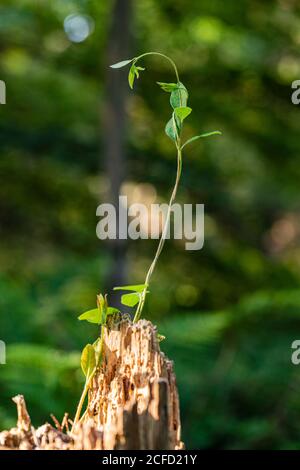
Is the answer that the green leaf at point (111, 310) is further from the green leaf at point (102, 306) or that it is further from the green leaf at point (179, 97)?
the green leaf at point (179, 97)

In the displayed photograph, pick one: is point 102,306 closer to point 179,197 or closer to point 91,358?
point 91,358

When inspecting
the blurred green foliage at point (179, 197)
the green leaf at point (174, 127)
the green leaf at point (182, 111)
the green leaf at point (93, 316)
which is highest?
the blurred green foliage at point (179, 197)

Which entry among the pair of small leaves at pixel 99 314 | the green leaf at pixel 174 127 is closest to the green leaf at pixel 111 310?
the pair of small leaves at pixel 99 314

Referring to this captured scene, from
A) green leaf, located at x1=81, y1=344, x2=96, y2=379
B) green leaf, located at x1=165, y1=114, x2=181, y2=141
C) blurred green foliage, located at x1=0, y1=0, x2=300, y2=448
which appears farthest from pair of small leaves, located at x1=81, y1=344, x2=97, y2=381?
blurred green foliage, located at x1=0, y1=0, x2=300, y2=448

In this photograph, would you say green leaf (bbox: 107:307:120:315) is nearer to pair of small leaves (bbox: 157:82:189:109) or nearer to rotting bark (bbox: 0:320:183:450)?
rotting bark (bbox: 0:320:183:450)

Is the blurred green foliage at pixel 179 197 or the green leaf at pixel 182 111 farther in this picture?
the blurred green foliage at pixel 179 197

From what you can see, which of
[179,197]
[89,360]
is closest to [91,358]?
[89,360]

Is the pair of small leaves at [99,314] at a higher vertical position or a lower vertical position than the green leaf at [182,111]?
lower
